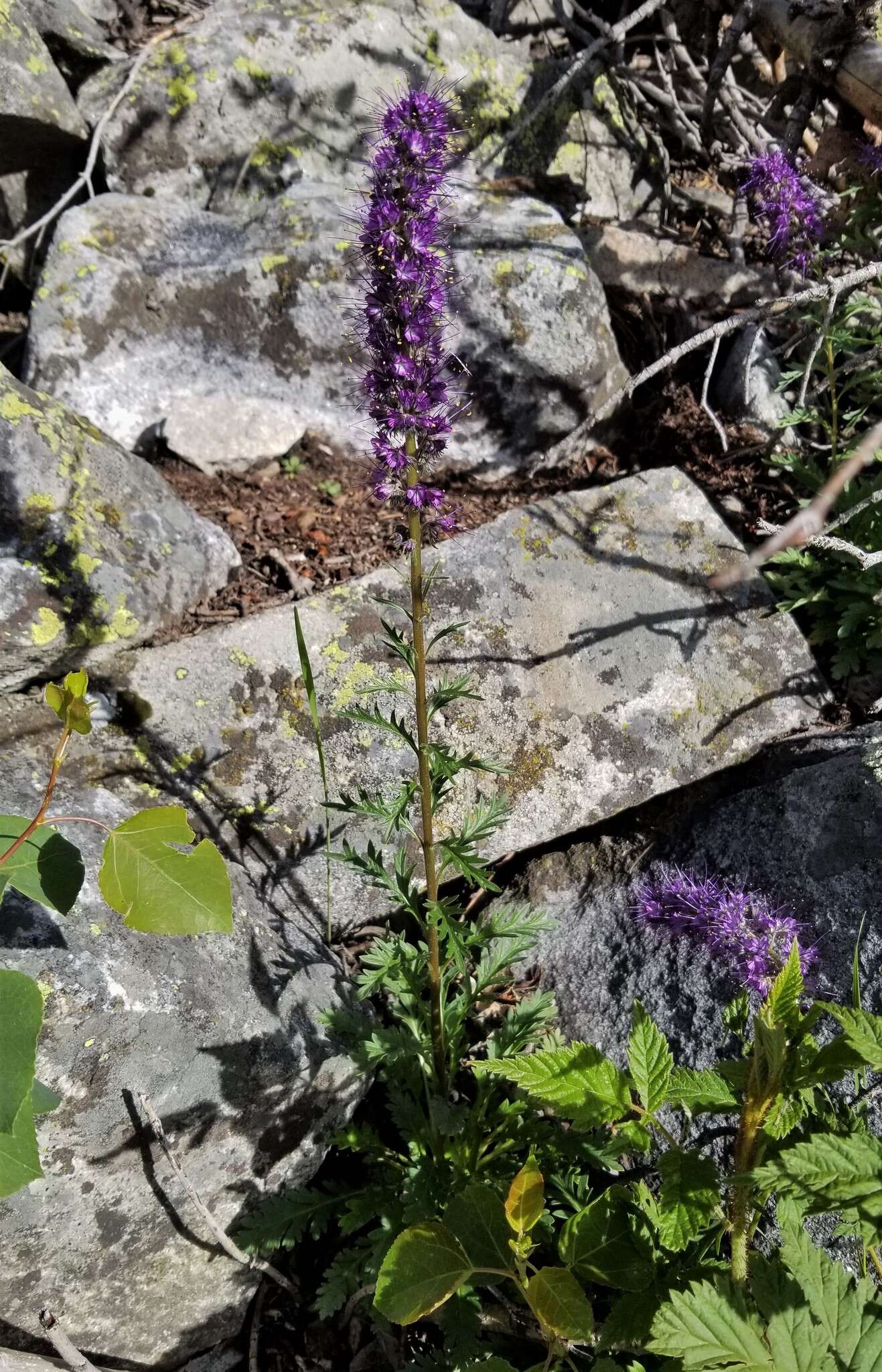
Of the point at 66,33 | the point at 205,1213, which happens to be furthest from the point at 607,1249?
the point at 66,33

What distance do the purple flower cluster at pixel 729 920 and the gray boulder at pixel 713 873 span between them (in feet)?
0.15

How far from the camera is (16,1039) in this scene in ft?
4.69

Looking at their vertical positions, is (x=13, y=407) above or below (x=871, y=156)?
below

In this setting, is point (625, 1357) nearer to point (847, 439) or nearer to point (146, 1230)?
point (146, 1230)

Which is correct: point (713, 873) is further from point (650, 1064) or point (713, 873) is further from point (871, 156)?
point (871, 156)

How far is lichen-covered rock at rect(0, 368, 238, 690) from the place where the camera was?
3.26m

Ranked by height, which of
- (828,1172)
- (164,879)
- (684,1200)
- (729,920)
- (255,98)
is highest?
(255,98)

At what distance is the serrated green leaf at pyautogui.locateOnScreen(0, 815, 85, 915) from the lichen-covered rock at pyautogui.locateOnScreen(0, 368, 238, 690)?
1.64 meters

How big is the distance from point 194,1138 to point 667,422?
162 inches

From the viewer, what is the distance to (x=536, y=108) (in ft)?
16.9

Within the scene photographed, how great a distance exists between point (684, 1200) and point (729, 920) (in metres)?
1.22

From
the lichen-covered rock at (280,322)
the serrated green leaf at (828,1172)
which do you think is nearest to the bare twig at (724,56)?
the lichen-covered rock at (280,322)

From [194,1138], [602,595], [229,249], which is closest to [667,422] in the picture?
[602,595]

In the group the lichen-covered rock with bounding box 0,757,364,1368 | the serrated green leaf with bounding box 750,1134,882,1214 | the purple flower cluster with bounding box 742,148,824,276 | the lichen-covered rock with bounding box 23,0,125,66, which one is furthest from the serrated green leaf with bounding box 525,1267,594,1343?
the lichen-covered rock with bounding box 23,0,125,66
